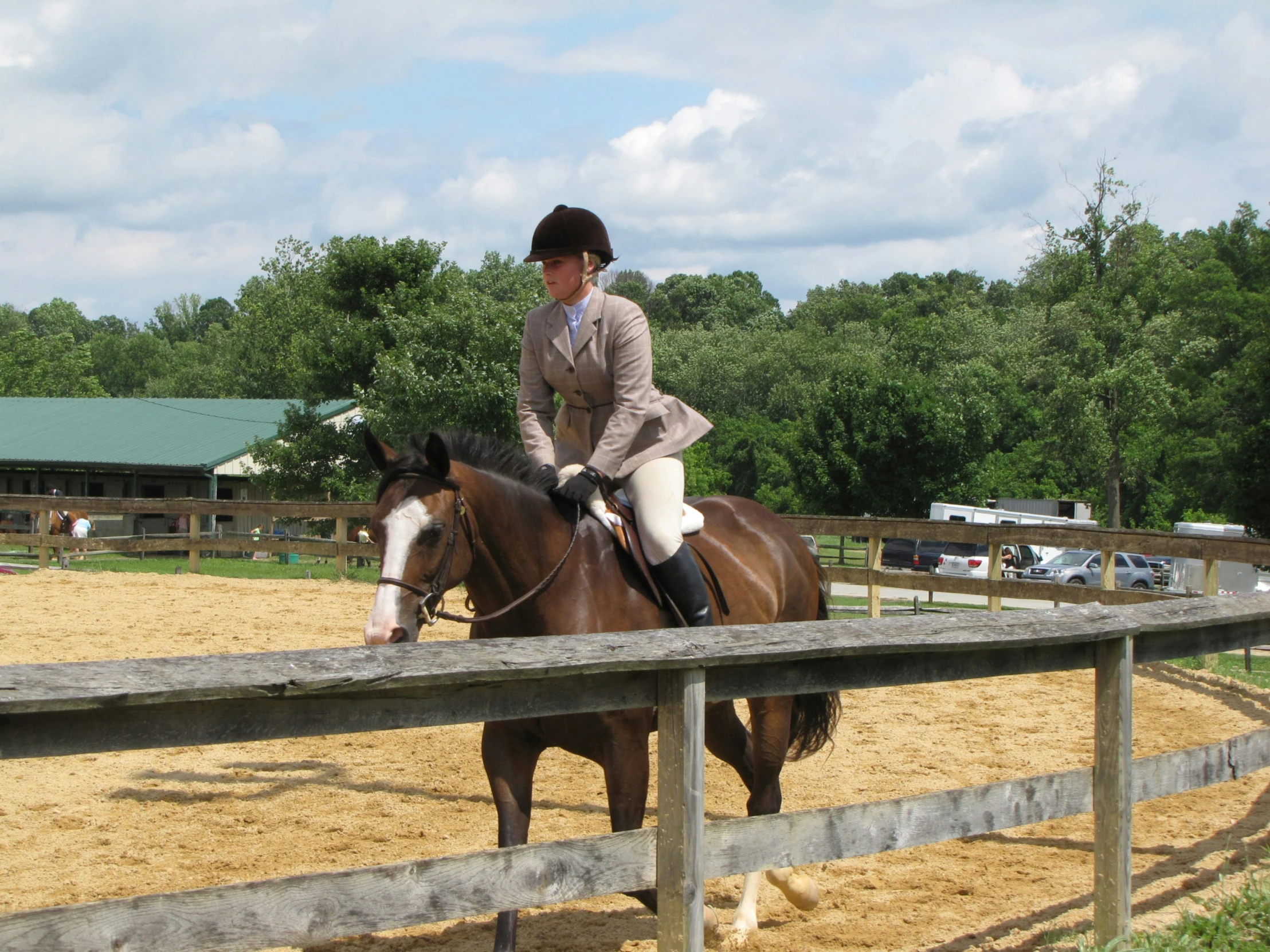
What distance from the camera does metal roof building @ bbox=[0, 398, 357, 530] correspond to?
35156 millimetres

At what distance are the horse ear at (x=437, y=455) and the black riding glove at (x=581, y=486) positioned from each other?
0.52 meters

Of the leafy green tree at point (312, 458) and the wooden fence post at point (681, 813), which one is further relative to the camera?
the leafy green tree at point (312, 458)

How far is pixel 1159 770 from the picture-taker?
3.96 m

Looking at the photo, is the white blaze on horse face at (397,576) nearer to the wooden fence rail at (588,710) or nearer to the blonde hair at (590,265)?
the wooden fence rail at (588,710)

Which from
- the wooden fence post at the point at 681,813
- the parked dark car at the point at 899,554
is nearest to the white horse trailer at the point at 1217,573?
the wooden fence post at the point at 681,813

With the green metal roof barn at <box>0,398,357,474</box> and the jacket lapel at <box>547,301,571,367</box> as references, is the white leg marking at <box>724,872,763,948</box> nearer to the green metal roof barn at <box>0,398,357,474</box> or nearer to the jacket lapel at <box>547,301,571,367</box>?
the jacket lapel at <box>547,301,571,367</box>

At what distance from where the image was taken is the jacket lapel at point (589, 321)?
434 centimetres

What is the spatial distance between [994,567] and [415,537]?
1069 cm

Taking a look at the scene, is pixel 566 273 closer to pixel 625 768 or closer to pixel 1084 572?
pixel 625 768

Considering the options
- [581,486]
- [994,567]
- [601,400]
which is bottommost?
[994,567]

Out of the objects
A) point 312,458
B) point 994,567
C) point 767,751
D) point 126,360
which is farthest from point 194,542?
point 126,360

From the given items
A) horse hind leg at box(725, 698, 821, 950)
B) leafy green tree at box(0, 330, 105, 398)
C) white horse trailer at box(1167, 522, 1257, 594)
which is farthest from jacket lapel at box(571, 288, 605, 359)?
leafy green tree at box(0, 330, 105, 398)

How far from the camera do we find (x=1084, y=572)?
2870cm

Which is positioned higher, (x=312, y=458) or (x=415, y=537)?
(x=312, y=458)
